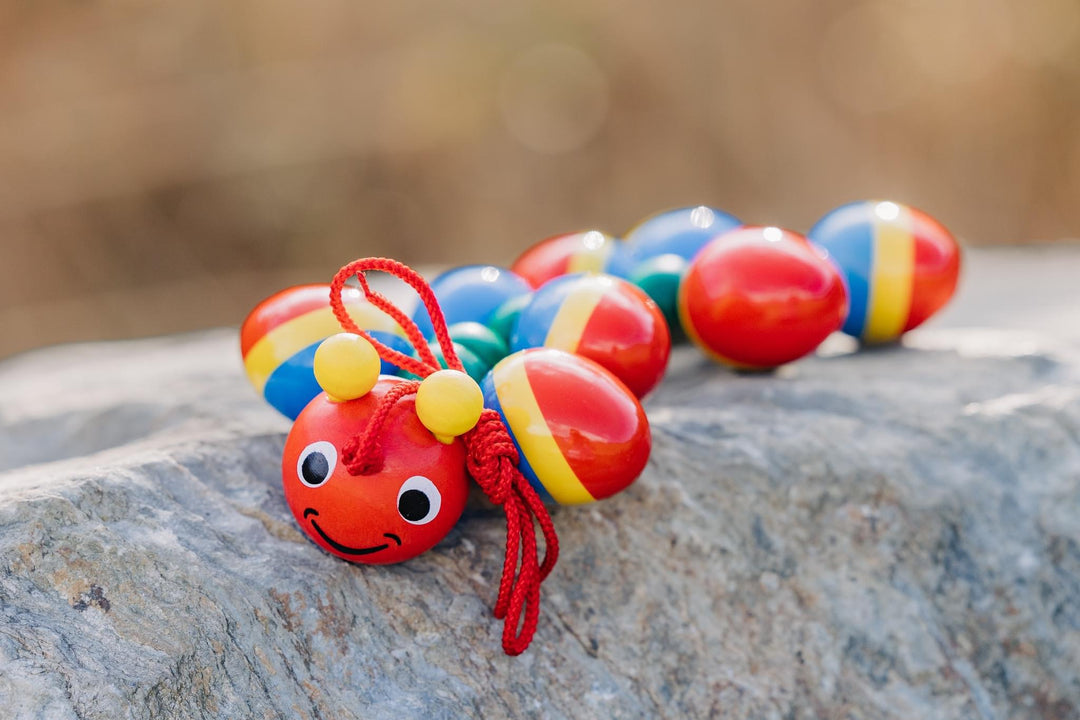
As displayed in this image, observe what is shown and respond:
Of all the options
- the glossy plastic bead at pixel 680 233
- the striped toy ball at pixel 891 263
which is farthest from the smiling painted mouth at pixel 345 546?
the striped toy ball at pixel 891 263

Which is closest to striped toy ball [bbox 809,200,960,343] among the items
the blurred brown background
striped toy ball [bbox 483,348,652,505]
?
striped toy ball [bbox 483,348,652,505]

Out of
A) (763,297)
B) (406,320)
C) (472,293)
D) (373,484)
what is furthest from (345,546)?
(763,297)

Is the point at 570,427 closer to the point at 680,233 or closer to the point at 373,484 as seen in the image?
the point at 373,484

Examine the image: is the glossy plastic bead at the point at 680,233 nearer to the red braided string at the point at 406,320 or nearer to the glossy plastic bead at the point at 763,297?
the glossy plastic bead at the point at 763,297

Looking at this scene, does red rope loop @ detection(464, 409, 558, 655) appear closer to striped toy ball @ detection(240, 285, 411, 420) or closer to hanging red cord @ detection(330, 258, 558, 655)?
hanging red cord @ detection(330, 258, 558, 655)

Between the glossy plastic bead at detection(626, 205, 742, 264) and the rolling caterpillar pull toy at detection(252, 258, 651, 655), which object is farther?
the glossy plastic bead at detection(626, 205, 742, 264)

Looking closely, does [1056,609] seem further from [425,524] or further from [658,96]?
[658,96]
